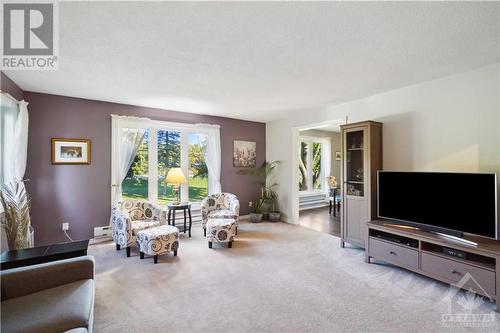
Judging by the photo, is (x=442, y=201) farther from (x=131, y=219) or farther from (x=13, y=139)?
(x=13, y=139)

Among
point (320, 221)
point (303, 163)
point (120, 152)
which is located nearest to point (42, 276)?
point (120, 152)

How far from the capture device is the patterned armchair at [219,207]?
4.34 metres

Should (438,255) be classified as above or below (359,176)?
below

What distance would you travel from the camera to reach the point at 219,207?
4.77m

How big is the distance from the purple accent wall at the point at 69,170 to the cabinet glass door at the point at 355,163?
3.73 m

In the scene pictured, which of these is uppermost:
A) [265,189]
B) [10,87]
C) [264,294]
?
[10,87]

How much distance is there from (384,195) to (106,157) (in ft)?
15.0

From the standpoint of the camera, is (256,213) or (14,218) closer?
(14,218)

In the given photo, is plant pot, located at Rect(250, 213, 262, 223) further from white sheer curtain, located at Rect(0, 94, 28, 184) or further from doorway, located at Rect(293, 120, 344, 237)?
white sheer curtain, located at Rect(0, 94, 28, 184)

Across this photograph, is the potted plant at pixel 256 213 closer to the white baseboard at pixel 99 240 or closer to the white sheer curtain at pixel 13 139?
the white baseboard at pixel 99 240

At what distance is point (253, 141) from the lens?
19.8ft

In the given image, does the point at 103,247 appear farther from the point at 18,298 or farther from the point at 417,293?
the point at 417,293

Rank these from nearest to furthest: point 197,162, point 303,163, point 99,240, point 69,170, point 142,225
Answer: point 142,225
point 69,170
point 99,240
point 197,162
point 303,163

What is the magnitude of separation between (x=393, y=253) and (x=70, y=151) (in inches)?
199
